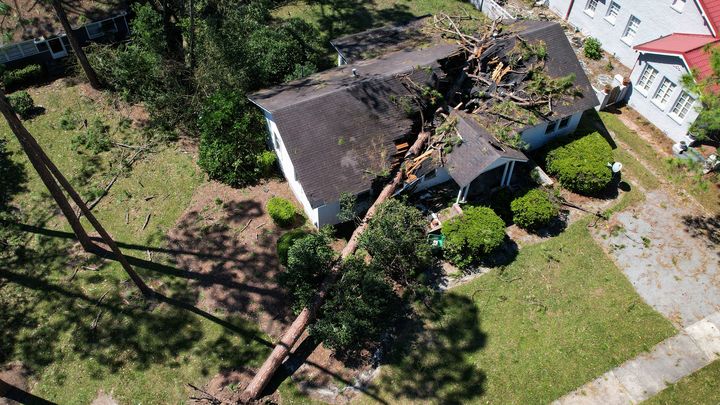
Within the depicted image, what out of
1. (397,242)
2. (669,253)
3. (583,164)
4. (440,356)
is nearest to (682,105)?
(583,164)

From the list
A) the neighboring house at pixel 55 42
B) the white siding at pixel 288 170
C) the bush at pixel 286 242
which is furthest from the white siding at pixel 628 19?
the neighboring house at pixel 55 42

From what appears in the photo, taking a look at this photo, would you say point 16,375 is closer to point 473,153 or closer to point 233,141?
point 233,141

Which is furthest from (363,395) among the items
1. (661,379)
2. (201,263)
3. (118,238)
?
(118,238)

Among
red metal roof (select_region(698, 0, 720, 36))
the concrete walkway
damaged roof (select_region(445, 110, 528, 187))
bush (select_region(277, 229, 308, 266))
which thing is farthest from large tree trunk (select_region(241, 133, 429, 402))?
red metal roof (select_region(698, 0, 720, 36))

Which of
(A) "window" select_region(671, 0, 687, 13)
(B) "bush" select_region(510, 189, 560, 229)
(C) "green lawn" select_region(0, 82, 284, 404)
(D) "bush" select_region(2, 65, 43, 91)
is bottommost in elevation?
(C) "green lawn" select_region(0, 82, 284, 404)

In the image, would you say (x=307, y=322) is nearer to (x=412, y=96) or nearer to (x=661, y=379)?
(x=412, y=96)

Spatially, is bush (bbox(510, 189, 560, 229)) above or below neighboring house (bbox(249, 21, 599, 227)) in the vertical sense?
below

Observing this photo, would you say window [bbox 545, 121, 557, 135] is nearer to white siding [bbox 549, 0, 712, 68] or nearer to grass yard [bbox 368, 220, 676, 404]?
grass yard [bbox 368, 220, 676, 404]
